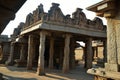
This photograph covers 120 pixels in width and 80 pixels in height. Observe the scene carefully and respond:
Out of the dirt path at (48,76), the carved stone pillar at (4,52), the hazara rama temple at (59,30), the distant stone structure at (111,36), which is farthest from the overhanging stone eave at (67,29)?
the carved stone pillar at (4,52)

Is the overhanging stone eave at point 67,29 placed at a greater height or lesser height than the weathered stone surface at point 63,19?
lesser

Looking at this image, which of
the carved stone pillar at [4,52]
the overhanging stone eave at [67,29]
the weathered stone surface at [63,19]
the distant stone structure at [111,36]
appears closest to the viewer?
the distant stone structure at [111,36]

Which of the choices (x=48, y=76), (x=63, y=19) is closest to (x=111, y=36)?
(x=48, y=76)

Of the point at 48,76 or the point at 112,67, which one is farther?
the point at 48,76

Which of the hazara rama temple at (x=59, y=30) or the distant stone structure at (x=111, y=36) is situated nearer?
the distant stone structure at (x=111, y=36)

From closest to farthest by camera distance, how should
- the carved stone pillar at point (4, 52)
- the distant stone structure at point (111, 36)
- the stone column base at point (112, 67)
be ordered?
the stone column base at point (112, 67) < the distant stone structure at point (111, 36) < the carved stone pillar at point (4, 52)

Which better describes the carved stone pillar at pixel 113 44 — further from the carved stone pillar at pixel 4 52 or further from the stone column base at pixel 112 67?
the carved stone pillar at pixel 4 52

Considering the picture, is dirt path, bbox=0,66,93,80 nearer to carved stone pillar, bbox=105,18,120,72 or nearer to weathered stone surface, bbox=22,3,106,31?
weathered stone surface, bbox=22,3,106,31

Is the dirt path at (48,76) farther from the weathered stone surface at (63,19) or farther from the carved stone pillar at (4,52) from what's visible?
the carved stone pillar at (4,52)

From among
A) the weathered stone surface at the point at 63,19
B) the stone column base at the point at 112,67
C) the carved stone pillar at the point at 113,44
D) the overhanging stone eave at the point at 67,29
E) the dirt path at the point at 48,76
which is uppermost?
the weathered stone surface at the point at 63,19

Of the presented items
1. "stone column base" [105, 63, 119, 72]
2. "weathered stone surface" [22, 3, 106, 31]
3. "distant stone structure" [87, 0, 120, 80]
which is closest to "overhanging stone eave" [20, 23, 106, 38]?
"weathered stone surface" [22, 3, 106, 31]

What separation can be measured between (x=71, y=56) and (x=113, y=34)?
16303mm

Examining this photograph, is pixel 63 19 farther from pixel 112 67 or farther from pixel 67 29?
pixel 112 67

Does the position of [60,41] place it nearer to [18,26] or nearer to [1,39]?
[18,26]
